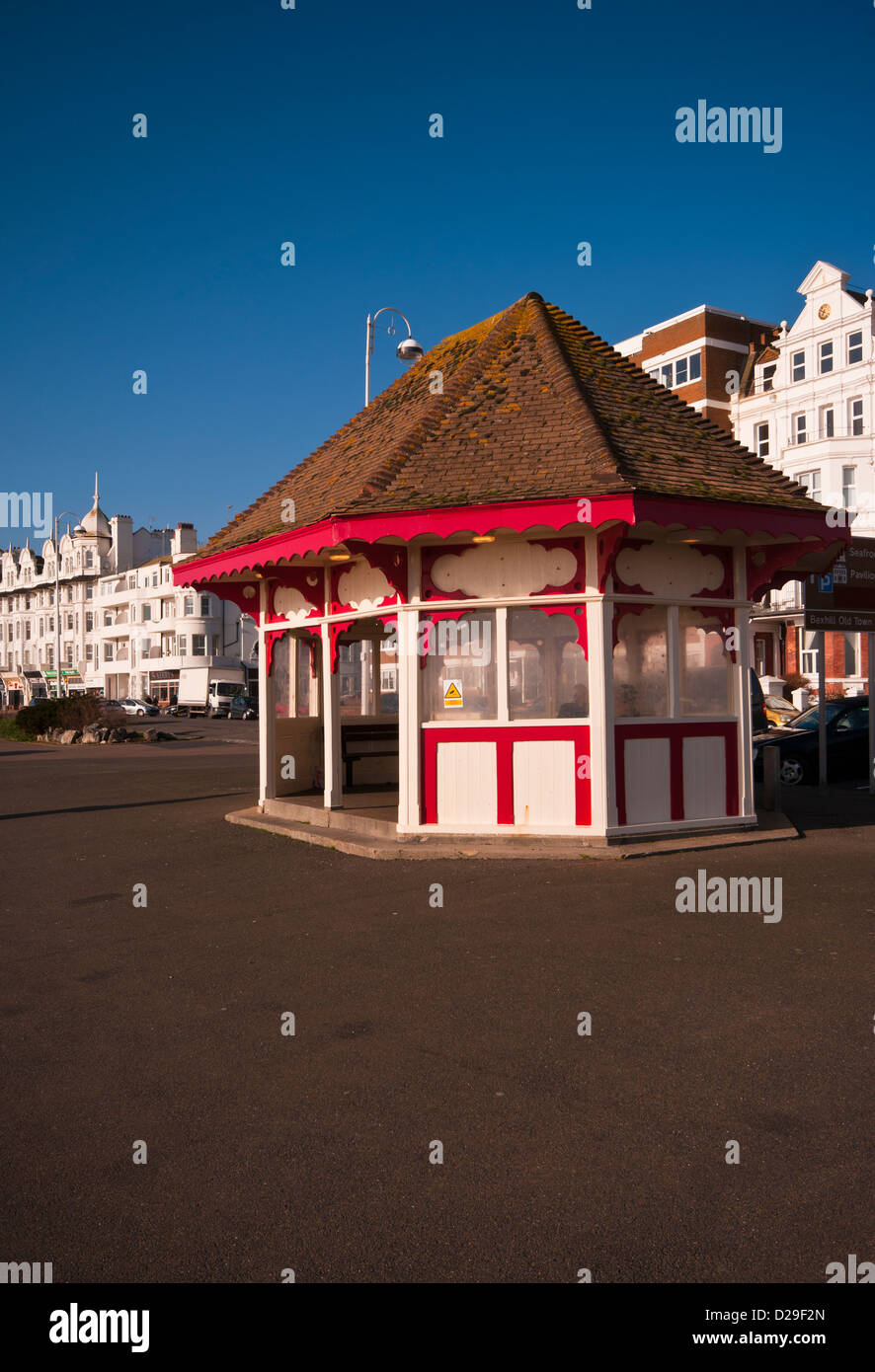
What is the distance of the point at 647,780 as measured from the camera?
10.7m

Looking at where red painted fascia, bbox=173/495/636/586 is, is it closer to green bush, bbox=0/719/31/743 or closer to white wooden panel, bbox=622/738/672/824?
white wooden panel, bbox=622/738/672/824

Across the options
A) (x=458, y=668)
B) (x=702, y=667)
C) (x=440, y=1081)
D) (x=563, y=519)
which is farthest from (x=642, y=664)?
(x=440, y=1081)

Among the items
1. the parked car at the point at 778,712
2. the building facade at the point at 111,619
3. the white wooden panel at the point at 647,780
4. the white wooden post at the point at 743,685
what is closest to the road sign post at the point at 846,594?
the white wooden post at the point at 743,685

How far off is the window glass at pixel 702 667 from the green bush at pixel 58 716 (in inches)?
1230

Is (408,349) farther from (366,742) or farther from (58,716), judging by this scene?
(58,716)

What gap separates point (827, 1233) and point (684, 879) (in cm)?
562

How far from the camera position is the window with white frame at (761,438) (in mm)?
49406

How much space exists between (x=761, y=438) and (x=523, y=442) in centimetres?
4271

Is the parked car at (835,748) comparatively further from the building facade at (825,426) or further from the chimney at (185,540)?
the chimney at (185,540)

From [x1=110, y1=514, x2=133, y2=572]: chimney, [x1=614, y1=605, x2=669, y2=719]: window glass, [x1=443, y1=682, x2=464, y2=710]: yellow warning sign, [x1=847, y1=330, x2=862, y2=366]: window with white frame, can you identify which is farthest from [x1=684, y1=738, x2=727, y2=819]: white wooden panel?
[x1=110, y1=514, x2=133, y2=572]: chimney

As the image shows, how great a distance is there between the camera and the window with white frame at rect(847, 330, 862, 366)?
141 ft

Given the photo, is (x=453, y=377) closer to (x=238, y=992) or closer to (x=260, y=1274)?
(x=238, y=992)

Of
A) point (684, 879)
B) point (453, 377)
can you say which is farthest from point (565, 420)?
point (684, 879)

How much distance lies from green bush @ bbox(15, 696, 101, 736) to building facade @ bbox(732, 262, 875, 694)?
90.3 ft
